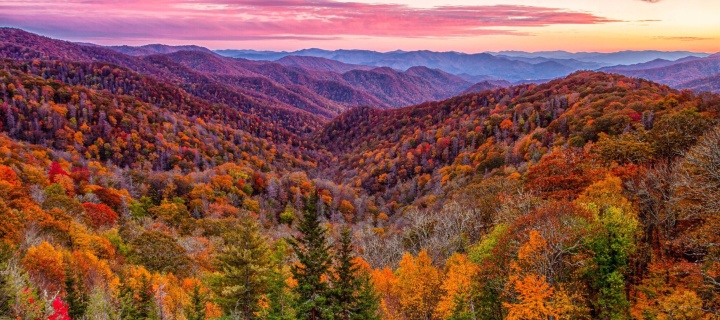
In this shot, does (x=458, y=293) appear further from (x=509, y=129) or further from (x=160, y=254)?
(x=509, y=129)

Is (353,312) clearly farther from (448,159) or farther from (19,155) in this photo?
(448,159)

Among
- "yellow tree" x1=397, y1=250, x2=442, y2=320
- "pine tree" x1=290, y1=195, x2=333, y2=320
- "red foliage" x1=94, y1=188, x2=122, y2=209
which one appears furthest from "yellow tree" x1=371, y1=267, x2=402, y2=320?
"red foliage" x1=94, y1=188, x2=122, y2=209

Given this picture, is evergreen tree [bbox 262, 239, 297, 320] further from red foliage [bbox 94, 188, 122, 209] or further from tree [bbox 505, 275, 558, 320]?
red foliage [bbox 94, 188, 122, 209]

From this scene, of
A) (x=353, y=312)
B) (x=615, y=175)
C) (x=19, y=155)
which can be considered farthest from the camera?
(x=19, y=155)

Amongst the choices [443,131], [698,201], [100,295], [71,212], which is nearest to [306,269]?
[100,295]

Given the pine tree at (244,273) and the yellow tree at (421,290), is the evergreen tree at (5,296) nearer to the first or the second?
the pine tree at (244,273)

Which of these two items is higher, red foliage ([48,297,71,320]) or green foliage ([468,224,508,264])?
green foliage ([468,224,508,264])

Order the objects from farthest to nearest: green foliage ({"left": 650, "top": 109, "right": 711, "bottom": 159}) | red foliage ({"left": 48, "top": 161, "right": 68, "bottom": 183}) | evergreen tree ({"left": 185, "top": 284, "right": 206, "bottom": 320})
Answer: red foliage ({"left": 48, "top": 161, "right": 68, "bottom": 183}), green foliage ({"left": 650, "top": 109, "right": 711, "bottom": 159}), evergreen tree ({"left": 185, "top": 284, "right": 206, "bottom": 320})

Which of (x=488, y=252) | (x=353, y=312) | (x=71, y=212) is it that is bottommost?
(x=71, y=212)
